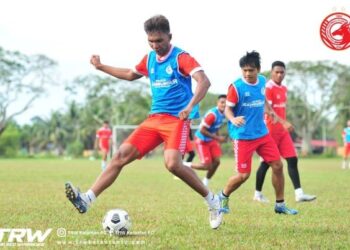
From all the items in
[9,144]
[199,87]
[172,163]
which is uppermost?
[199,87]

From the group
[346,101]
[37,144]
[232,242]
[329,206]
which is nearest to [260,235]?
[232,242]

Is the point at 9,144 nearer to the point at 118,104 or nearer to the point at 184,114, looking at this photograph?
the point at 118,104

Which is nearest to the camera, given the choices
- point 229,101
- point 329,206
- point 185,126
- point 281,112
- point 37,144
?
point 185,126

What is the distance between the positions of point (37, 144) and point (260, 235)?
88726 millimetres

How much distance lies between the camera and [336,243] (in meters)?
5.88

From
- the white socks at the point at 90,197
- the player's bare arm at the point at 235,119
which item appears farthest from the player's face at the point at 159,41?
the white socks at the point at 90,197

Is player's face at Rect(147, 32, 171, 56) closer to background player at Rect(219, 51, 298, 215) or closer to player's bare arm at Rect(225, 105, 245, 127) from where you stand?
player's bare arm at Rect(225, 105, 245, 127)

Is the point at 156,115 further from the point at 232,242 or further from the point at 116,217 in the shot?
the point at 232,242

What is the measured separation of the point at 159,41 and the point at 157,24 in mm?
183

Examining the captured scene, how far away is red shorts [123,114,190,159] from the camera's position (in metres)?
6.70

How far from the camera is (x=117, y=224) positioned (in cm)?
627

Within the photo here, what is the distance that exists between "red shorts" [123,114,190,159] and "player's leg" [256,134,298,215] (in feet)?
7.07

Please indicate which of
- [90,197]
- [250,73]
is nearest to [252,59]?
[250,73]

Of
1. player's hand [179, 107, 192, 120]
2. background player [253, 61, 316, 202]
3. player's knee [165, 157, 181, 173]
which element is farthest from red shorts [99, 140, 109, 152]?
player's hand [179, 107, 192, 120]
